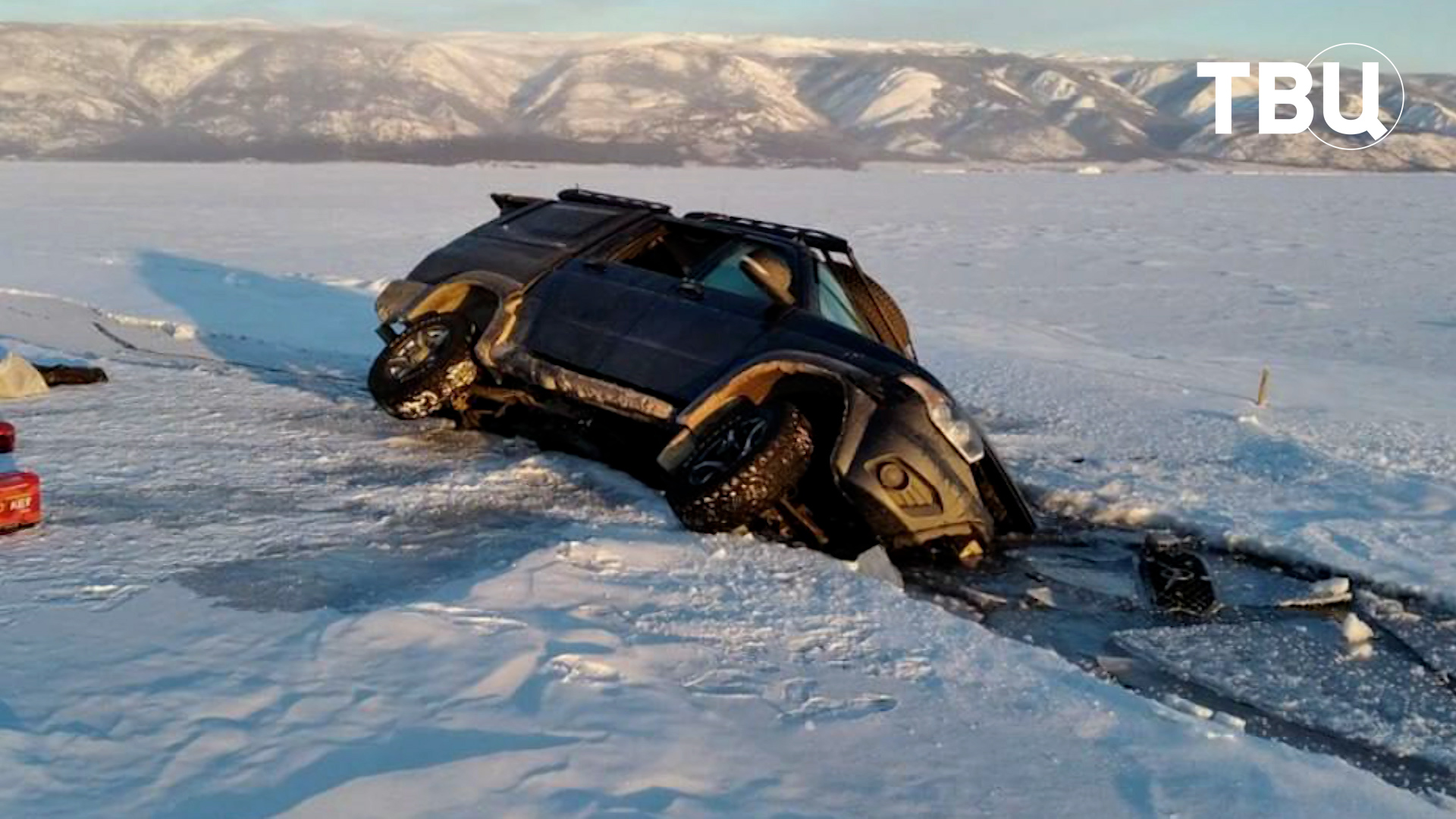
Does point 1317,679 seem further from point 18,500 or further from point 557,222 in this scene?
point 18,500

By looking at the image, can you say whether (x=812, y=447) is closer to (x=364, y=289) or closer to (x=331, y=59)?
(x=364, y=289)

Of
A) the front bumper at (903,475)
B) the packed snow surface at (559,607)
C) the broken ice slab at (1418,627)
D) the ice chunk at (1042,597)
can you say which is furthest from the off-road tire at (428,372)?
the broken ice slab at (1418,627)

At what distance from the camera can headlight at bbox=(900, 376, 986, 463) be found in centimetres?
590

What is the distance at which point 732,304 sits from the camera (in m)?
6.63

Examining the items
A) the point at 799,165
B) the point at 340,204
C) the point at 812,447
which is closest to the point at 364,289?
the point at 812,447

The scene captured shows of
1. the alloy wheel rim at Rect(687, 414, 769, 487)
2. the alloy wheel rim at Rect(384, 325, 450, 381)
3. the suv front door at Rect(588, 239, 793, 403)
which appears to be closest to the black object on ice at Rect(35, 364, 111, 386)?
the alloy wheel rim at Rect(384, 325, 450, 381)

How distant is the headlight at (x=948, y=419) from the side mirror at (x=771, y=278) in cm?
86

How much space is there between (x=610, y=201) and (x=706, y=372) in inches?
83.0

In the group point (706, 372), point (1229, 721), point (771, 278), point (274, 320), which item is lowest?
point (1229, 721)

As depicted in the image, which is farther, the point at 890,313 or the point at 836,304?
the point at 890,313

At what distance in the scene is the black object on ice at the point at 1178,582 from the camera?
5.72 meters

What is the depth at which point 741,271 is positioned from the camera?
6734 mm

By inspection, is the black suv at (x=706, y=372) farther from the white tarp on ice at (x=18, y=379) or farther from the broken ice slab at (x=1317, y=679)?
the white tarp on ice at (x=18, y=379)

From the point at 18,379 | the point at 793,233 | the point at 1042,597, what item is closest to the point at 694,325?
the point at 793,233
